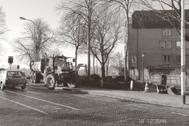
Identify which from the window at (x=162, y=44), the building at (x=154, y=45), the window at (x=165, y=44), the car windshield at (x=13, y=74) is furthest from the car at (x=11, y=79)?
the window at (x=165, y=44)

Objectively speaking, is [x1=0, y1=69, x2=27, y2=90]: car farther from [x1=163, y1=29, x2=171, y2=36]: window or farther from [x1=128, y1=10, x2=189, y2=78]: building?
[x1=163, y1=29, x2=171, y2=36]: window

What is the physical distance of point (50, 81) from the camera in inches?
1057

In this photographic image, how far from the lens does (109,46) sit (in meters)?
56.8

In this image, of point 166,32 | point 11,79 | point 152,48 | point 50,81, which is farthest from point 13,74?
point 166,32

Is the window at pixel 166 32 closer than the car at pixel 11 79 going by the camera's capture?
No

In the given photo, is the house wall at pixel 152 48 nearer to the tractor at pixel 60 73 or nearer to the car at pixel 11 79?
the tractor at pixel 60 73

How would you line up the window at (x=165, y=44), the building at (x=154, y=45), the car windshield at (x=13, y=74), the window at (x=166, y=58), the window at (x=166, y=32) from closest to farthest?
the car windshield at (x=13, y=74) → the building at (x=154, y=45) → the window at (x=166, y=58) → the window at (x=165, y=44) → the window at (x=166, y=32)

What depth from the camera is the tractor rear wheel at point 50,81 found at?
85.5ft

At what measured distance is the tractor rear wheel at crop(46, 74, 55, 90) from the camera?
85.5 ft

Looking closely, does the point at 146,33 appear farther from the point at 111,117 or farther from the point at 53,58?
the point at 111,117

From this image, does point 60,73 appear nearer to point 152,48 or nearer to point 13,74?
point 13,74
